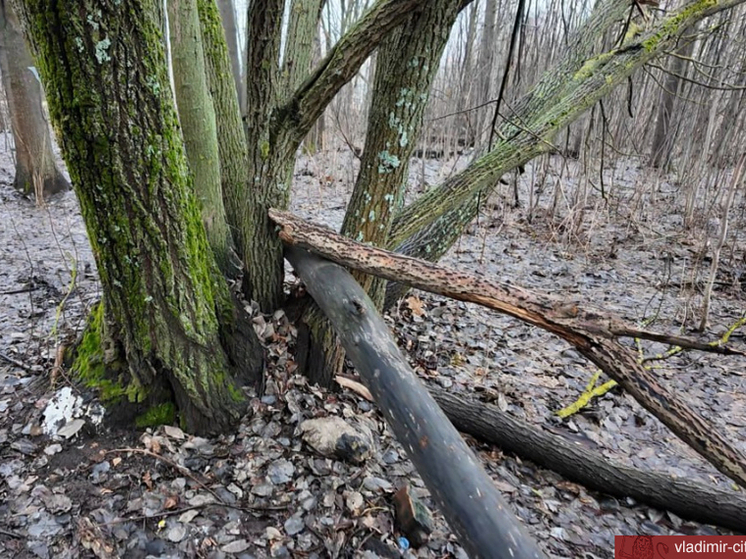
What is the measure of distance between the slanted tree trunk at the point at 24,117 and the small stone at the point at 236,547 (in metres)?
5.28

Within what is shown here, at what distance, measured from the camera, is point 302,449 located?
197 centimetres

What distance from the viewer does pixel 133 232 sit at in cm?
159

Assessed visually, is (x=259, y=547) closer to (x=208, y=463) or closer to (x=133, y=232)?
(x=208, y=463)

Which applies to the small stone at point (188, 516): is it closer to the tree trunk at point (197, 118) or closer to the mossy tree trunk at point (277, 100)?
the mossy tree trunk at point (277, 100)

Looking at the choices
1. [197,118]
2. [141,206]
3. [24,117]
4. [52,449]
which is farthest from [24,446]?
[24,117]

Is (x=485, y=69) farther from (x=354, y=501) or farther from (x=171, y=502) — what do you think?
(x=171, y=502)

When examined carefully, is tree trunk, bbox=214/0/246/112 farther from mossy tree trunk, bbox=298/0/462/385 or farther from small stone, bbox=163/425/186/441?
small stone, bbox=163/425/186/441

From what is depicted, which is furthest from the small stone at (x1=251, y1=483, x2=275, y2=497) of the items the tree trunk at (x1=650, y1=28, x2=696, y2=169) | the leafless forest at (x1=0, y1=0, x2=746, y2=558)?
the tree trunk at (x1=650, y1=28, x2=696, y2=169)

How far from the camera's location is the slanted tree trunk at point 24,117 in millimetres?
5238

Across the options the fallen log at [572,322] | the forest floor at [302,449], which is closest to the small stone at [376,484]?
the forest floor at [302,449]

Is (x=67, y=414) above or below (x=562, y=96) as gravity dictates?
below

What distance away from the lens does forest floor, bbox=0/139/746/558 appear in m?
1.58

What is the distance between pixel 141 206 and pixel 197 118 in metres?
1.39

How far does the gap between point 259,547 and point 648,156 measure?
6.94 m
